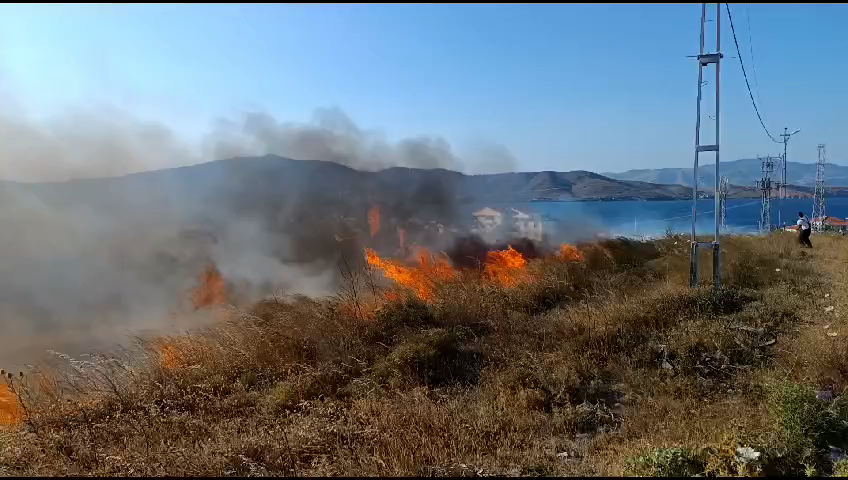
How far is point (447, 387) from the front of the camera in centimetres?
696

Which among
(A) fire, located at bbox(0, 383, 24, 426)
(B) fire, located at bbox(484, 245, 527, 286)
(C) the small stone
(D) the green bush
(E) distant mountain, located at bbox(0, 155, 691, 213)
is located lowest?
(A) fire, located at bbox(0, 383, 24, 426)

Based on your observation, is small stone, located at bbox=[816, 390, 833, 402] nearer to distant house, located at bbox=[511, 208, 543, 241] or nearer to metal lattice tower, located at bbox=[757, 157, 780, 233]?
distant house, located at bbox=[511, 208, 543, 241]

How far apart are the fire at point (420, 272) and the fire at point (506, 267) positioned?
3.95ft

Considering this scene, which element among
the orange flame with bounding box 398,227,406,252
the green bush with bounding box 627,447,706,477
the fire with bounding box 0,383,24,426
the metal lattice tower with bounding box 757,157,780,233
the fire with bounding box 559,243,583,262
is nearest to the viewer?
the green bush with bounding box 627,447,706,477

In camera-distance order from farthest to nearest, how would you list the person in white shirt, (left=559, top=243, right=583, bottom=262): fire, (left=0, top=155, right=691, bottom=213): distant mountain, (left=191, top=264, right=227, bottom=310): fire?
the person in white shirt, (left=0, top=155, right=691, bottom=213): distant mountain, (left=559, top=243, right=583, bottom=262): fire, (left=191, top=264, right=227, bottom=310): fire

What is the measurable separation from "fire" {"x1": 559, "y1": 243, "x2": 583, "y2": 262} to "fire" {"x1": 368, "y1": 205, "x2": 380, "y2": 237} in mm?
6659

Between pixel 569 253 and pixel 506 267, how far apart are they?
9.28ft

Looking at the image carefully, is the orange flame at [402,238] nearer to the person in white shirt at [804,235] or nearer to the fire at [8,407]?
the fire at [8,407]

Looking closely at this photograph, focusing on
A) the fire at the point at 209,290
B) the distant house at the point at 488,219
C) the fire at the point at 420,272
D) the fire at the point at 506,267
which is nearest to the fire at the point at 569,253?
the fire at the point at 506,267

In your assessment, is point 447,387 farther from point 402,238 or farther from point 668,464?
point 402,238

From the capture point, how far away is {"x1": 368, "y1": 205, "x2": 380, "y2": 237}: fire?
1869 centimetres

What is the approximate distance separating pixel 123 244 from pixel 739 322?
19527mm

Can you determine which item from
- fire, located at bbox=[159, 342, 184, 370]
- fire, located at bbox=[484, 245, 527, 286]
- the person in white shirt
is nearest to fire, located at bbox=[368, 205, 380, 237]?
fire, located at bbox=[484, 245, 527, 286]

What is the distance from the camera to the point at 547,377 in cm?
676
